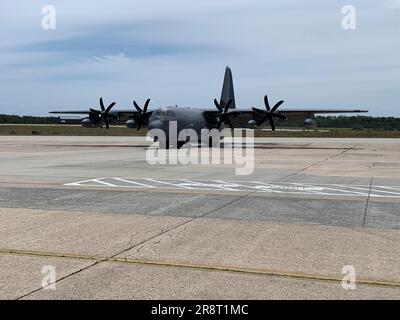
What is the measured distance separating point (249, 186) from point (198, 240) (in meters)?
7.43

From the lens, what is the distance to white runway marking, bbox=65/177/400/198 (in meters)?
13.6

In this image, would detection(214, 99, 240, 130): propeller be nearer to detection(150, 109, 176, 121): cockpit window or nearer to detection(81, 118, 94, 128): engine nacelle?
detection(150, 109, 176, 121): cockpit window

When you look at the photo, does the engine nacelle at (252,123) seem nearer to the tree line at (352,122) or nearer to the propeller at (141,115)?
the propeller at (141,115)

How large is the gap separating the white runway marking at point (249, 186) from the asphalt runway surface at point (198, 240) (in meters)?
0.06

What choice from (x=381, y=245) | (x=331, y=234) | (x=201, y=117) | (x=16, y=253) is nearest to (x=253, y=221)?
(x=331, y=234)

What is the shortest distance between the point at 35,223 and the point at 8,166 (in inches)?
539

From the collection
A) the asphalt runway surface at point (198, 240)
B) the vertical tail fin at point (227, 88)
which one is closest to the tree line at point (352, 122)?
the vertical tail fin at point (227, 88)

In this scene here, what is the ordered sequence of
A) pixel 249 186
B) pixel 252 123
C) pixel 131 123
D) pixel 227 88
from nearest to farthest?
pixel 249 186 < pixel 131 123 < pixel 252 123 < pixel 227 88

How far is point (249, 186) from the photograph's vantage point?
49.2 feet

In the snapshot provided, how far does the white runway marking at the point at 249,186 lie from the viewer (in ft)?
44.7

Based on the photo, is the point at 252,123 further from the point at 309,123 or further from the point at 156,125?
the point at 156,125

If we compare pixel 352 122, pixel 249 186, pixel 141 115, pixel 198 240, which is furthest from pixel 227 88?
pixel 352 122

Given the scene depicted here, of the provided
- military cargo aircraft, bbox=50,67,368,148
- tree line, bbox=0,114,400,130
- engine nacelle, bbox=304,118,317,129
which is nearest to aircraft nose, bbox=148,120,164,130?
military cargo aircraft, bbox=50,67,368,148

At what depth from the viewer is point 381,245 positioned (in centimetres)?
746
